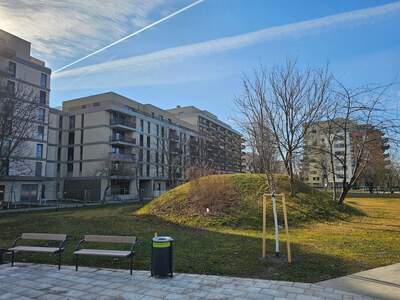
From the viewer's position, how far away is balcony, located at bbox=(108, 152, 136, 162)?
51.1 metres

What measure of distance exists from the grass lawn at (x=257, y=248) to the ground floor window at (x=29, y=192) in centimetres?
2983

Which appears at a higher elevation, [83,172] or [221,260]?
[83,172]

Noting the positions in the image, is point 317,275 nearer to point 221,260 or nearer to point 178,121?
point 221,260

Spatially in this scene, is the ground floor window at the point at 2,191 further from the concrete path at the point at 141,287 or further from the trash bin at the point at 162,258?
the trash bin at the point at 162,258

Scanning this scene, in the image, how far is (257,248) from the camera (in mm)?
9844

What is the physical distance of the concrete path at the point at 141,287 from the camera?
573 cm

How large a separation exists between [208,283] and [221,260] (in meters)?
1.93

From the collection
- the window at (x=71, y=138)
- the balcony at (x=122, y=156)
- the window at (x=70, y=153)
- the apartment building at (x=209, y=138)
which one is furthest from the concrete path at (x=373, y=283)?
the apartment building at (x=209, y=138)

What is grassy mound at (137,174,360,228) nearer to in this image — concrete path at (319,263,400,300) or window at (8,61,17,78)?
concrete path at (319,263,400,300)

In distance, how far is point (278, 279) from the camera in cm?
674

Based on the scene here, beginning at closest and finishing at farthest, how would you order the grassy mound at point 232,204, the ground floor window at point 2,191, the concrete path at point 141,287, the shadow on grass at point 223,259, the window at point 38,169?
the concrete path at point 141,287 < the shadow on grass at point 223,259 < the grassy mound at point 232,204 < the ground floor window at point 2,191 < the window at point 38,169

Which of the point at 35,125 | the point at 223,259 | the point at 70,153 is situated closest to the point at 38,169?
the point at 35,125

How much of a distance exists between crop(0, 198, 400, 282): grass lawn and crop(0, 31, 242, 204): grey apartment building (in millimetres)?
26767

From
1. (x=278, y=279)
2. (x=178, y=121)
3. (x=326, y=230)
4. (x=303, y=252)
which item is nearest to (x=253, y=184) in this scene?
(x=326, y=230)
